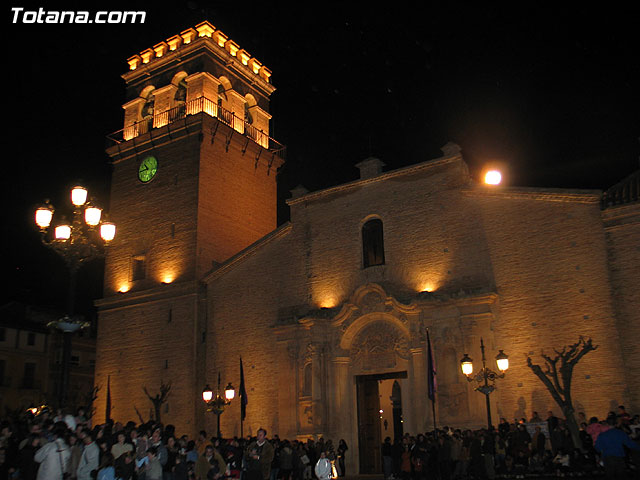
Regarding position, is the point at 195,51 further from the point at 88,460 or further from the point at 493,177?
the point at 88,460

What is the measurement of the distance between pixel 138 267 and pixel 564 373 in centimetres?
1968

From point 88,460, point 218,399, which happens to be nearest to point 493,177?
point 218,399

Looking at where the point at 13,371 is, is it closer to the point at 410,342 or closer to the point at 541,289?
→ the point at 410,342

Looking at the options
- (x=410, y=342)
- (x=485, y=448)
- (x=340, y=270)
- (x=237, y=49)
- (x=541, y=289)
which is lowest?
(x=485, y=448)

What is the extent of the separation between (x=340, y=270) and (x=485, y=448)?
10.0 m

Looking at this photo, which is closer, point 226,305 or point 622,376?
point 622,376

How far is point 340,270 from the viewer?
25547mm

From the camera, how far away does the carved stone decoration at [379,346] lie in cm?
2344

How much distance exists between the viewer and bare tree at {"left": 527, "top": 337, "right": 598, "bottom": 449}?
691 inches

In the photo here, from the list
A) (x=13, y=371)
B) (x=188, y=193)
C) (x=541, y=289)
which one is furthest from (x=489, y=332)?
(x=13, y=371)

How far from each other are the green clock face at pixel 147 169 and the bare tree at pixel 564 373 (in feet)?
64.4

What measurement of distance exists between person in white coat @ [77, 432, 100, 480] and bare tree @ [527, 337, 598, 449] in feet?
40.0

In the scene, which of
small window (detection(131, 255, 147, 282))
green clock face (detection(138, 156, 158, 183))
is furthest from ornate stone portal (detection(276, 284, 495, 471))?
green clock face (detection(138, 156, 158, 183))

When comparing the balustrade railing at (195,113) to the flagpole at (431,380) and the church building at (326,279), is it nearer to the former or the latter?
the church building at (326,279)
